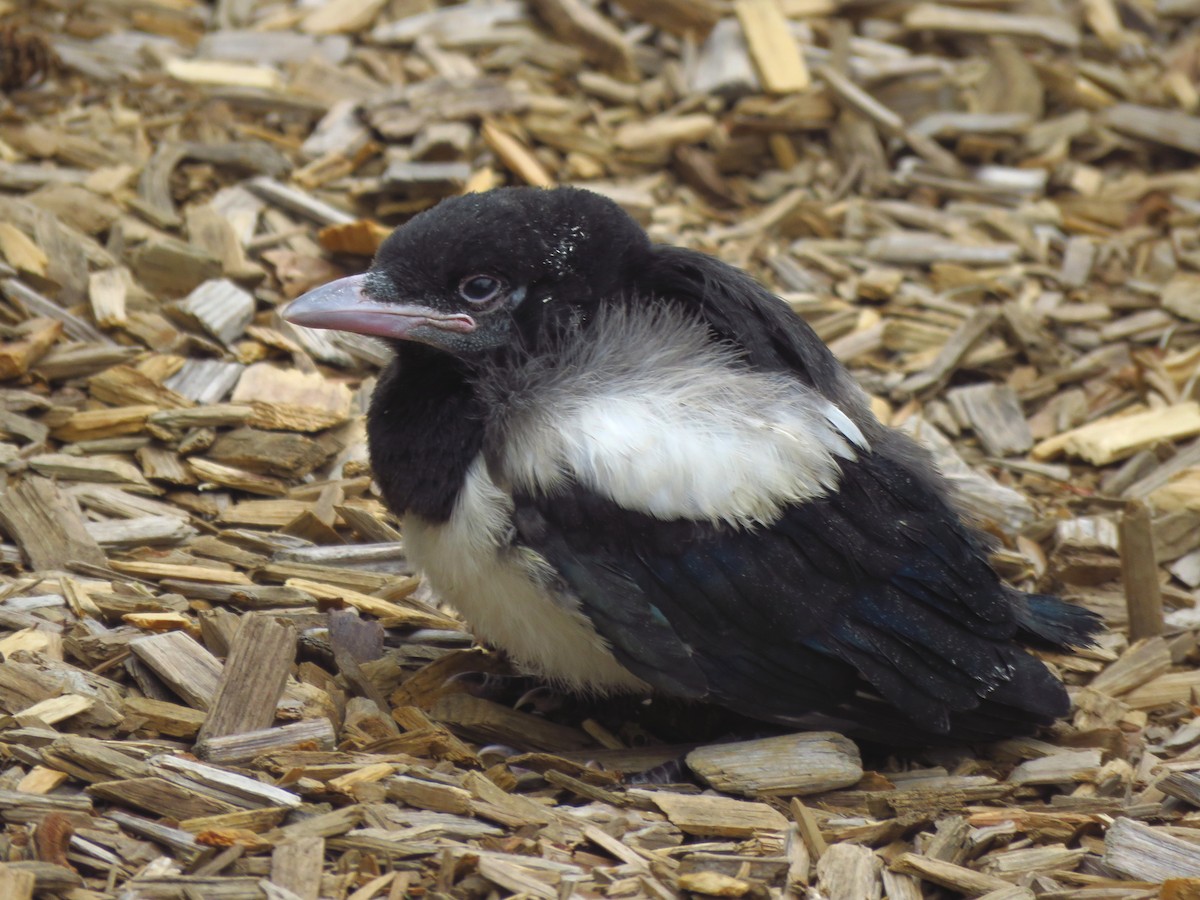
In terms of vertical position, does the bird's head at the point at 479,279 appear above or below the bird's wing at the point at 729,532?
above

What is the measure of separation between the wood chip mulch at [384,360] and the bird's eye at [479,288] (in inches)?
37.0

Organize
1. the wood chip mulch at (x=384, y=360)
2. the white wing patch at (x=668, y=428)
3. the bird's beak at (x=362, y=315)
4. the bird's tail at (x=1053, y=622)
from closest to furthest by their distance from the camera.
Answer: the wood chip mulch at (x=384, y=360) < the white wing patch at (x=668, y=428) < the bird's beak at (x=362, y=315) < the bird's tail at (x=1053, y=622)

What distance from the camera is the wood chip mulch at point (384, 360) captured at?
2.98 m

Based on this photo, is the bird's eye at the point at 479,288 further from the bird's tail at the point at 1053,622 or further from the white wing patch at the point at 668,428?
the bird's tail at the point at 1053,622

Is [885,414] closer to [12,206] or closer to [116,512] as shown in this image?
[116,512]

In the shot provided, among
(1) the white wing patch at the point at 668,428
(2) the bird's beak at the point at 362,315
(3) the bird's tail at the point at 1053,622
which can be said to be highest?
(2) the bird's beak at the point at 362,315

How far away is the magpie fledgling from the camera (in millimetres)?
3270

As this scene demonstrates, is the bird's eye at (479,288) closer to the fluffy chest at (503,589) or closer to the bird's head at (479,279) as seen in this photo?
the bird's head at (479,279)

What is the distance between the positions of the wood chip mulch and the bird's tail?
0.68ft

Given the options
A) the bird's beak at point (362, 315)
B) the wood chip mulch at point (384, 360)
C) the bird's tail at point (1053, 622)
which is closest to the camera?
the wood chip mulch at point (384, 360)

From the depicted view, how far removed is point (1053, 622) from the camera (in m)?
3.83

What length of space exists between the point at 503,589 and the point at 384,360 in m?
1.66

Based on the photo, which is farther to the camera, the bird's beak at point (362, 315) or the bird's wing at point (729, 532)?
the bird's beak at point (362, 315)

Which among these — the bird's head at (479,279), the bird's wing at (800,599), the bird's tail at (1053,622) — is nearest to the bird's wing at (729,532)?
the bird's wing at (800,599)
